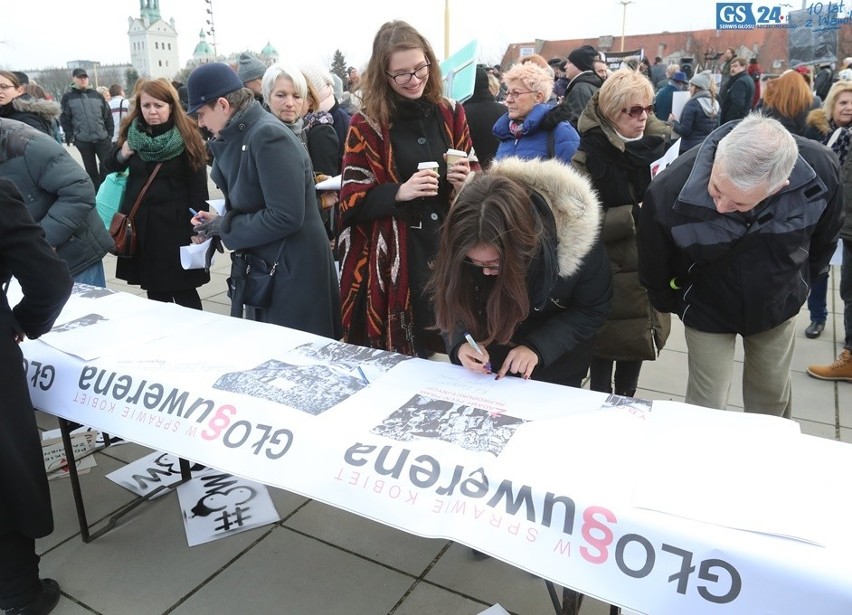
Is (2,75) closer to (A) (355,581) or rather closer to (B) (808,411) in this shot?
(A) (355,581)

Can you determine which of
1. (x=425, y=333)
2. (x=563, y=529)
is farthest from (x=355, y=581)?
(x=563, y=529)

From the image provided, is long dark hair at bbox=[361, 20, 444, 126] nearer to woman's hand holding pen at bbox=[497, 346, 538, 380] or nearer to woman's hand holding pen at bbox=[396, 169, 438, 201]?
woman's hand holding pen at bbox=[396, 169, 438, 201]

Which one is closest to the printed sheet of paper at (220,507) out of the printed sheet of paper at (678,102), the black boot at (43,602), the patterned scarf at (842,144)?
the black boot at (43,602)

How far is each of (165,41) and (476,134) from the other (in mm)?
80252

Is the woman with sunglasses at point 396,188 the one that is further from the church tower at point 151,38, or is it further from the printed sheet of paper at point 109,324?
the church tower at point 151,38

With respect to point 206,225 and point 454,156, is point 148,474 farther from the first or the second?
point 454,156

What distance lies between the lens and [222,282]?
6.02m

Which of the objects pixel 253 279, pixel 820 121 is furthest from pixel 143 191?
pixel 820 121

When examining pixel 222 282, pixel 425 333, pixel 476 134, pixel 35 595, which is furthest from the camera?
pixel 222 282

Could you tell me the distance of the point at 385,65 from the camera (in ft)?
7.90

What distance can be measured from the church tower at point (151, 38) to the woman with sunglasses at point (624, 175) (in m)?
75.0

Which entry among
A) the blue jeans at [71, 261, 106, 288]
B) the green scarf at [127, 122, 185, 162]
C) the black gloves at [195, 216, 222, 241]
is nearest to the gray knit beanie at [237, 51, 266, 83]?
the green scarf at [127, 122, 185, 162]

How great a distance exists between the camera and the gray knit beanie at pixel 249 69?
429 centimetres

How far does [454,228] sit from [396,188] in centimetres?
85
